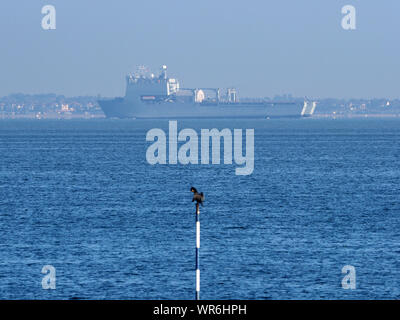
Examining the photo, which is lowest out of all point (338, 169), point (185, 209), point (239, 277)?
point (239, 277)

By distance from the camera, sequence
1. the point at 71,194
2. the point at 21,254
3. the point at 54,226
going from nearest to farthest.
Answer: the point at 21,254
the point at 54,226
the point at 71,194

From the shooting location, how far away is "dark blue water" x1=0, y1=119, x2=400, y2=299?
90.3 feet

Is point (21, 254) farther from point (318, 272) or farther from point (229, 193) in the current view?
point (229, 193)

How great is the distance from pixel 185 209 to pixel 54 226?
1009cm

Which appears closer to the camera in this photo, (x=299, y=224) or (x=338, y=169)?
(x=299, y=224)

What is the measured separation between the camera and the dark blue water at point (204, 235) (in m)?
27.5

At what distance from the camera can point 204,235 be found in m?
38.4

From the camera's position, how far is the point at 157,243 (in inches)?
1416

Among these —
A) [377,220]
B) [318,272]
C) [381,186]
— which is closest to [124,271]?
[318,272]

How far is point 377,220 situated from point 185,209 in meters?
12.0

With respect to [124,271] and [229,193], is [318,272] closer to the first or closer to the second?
[124,271]

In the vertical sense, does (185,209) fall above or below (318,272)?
above
